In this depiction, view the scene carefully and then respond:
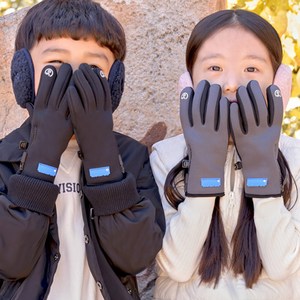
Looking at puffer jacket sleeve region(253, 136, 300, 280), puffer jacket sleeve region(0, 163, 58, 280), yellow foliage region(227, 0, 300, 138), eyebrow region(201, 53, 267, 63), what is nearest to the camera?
puffer jacket sleeve region(0, 163, 58, 280)

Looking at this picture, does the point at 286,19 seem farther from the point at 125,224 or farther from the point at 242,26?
the point at 125,224

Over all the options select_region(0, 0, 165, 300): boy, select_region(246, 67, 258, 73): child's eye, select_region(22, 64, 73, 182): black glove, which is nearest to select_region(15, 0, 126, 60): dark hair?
select_region(0, 0, 165, 300): boy

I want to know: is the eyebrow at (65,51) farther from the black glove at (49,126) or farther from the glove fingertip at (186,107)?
the glove fingertip at (186,107)

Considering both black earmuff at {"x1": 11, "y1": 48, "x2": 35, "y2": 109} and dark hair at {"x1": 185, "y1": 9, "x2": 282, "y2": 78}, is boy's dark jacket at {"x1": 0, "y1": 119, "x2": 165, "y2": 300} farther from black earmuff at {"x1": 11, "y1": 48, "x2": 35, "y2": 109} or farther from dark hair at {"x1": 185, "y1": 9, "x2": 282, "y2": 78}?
dark hair at {"x1": 185, "y1": 9, "x2": 282, "y2": 78}

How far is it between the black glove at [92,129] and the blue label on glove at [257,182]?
37cm

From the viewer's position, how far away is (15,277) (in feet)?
6.33

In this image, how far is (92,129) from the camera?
1.98 m

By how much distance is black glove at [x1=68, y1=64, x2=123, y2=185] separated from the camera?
197cm

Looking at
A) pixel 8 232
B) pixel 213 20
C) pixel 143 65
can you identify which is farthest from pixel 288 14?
pixel 8 232

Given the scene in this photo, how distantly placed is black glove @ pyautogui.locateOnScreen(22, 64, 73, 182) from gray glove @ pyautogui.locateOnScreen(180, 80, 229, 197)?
1.19 ft

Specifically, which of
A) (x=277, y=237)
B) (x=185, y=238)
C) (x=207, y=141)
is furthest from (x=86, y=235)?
(x=277, y=237)

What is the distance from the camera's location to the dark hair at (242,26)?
2.20 meters

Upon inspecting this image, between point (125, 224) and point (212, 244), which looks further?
point (212, 244)

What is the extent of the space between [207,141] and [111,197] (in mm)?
333
